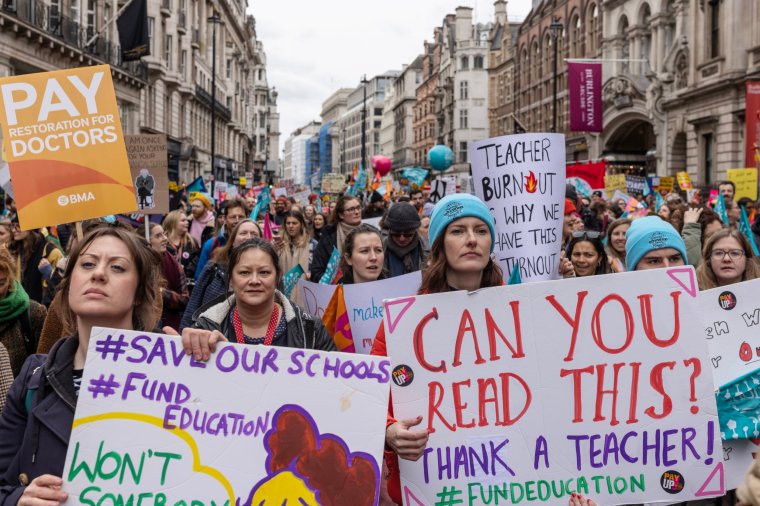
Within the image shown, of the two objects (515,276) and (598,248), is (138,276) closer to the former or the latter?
(515,276)

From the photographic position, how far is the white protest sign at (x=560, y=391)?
9.49 feet

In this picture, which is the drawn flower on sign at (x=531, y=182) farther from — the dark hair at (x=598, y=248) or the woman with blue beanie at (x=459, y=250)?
the woman with blue beanie at (x=459, y=250)

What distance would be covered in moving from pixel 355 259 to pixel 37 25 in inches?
836

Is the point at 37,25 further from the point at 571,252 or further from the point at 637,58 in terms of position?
the point at 637,58

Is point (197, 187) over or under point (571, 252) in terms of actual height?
over

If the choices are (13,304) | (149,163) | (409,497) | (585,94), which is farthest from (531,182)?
(585,94)

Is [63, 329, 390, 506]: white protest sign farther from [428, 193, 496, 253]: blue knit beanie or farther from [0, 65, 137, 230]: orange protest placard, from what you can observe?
[0, 65, 137, 230]: orange protest placard

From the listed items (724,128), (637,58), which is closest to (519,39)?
(637,58)

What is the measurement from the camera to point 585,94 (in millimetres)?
32562

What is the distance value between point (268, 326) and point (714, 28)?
103 ft

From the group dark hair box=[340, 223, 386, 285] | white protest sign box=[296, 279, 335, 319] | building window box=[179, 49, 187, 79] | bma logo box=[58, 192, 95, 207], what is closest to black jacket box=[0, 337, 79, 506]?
bma logo box=[58, 192, 95, 207]

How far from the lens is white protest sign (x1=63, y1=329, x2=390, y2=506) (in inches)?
98.7

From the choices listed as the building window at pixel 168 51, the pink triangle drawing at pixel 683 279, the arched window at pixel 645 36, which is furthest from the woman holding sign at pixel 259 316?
→ the building window at pixel 168 51

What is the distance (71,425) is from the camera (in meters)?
2.52
